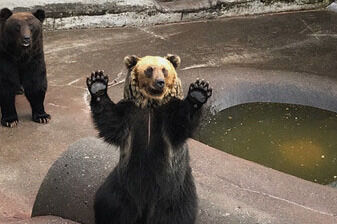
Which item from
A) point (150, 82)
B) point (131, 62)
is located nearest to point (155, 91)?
point (150, 82)

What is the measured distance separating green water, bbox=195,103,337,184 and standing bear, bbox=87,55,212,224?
2.64 metres

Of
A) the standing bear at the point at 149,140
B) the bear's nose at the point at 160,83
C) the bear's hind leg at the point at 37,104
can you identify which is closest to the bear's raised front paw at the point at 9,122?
the bear's hind leg at the point at 37,104

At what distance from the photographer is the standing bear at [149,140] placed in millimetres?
3201

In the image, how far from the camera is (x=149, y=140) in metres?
3.36

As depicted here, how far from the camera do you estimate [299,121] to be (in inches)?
273

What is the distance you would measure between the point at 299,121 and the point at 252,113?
582 millimetres

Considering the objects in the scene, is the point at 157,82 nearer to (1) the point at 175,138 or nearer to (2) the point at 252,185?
(1) the point at 175,138

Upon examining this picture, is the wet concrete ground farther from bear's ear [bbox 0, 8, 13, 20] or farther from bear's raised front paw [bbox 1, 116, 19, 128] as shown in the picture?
bear's ear [bbox 0, 8, 13, 20]

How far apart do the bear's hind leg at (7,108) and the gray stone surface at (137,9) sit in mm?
3248

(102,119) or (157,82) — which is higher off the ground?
(157,82)

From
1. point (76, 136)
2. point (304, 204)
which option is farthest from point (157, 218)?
point (76, 136)

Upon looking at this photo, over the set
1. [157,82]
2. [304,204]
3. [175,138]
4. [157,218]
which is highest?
[157,82]

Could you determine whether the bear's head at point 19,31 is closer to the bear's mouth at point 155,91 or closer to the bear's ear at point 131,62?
the bear's ear at point 131,62

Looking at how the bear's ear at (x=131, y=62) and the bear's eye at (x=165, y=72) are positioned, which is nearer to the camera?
the bear's eye at (x=165, y=72)
